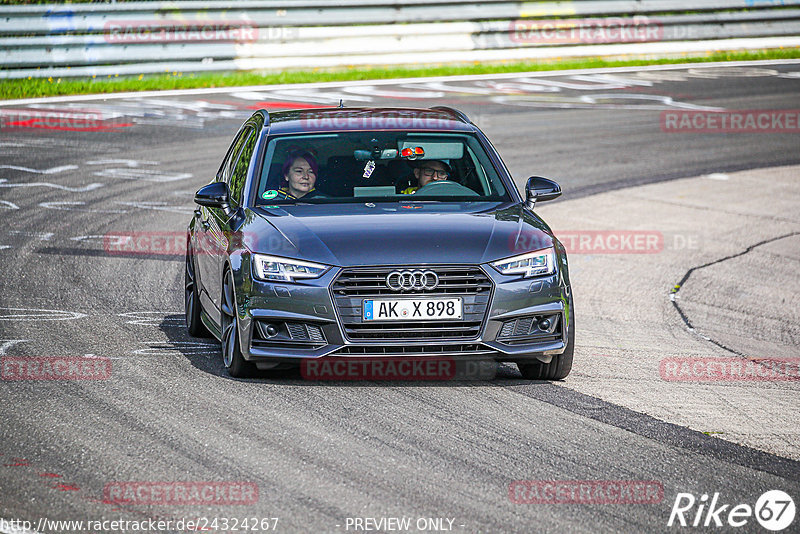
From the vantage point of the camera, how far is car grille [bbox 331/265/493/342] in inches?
289

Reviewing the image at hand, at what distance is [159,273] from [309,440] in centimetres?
565

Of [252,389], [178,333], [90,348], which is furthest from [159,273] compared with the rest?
[252,389]

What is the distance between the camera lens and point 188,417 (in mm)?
6824

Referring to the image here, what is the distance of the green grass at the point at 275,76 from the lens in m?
22.8

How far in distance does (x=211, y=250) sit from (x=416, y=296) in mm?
1945

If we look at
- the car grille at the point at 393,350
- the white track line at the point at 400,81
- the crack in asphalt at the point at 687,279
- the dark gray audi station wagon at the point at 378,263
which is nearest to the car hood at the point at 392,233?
the dark gray audi station wagon at the point at 378,263

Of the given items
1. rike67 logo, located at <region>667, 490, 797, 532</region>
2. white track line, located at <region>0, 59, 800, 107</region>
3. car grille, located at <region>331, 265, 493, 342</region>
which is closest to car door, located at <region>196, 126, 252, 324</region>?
car grille, located at <region>331, 265, 493, 342</region>

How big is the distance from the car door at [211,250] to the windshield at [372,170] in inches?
17.1

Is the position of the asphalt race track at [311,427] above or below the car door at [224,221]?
below

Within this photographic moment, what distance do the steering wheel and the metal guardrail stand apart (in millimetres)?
15721

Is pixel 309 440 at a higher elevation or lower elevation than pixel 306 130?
lower

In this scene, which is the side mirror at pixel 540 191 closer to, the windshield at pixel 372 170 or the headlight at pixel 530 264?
the windshield at pixel 372 170

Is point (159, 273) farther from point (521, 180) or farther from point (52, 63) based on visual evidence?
point (52, 63)

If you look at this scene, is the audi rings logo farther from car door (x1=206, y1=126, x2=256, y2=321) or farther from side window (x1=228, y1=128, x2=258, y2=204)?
side window (x1=228, y1=128, x2=258, y2=204)
